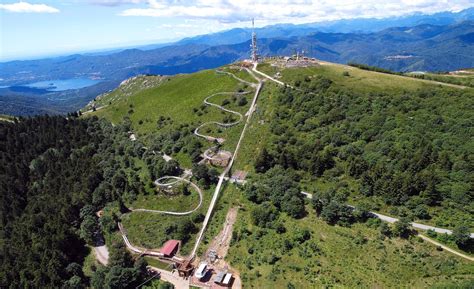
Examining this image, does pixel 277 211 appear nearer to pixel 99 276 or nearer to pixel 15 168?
pixel 99 276

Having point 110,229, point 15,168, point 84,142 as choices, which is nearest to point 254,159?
point 110,229

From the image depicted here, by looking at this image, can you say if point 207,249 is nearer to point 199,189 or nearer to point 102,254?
point 199,189

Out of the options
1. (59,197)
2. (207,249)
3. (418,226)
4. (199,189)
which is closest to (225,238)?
(207,249)

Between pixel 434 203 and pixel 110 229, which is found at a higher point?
pixel 434 203

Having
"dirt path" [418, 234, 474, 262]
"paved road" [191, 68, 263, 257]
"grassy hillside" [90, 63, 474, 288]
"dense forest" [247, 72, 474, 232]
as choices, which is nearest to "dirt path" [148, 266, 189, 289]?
"paved road" [191, 68, 263, 257]

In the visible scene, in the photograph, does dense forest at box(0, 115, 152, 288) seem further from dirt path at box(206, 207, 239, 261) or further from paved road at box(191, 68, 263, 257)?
dirt path at box(206, 207, 239, 261)

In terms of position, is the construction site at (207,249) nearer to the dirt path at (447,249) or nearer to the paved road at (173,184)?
the paved road at (173,184)

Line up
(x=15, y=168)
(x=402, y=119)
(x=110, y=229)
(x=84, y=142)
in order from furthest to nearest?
(x=84, y=142) → (x=15, y=168) → (x=402, y=119) → (x=110, y=229)
